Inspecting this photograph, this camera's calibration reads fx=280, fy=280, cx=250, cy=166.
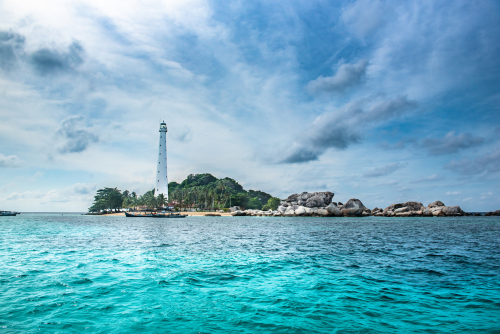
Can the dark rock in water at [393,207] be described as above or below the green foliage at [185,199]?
below

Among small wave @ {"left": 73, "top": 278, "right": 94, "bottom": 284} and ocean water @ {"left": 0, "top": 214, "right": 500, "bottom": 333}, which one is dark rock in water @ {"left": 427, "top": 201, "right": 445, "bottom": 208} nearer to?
ocean water @ {"left": 0, "top": 214, "right": 500, "bottom": 333}

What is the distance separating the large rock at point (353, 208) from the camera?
447ft

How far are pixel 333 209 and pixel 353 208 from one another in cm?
1424

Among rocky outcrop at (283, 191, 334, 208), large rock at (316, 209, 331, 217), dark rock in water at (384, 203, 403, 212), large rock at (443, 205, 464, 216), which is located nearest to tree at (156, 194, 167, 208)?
rocky outcrop at (283, 191, 334, 208)

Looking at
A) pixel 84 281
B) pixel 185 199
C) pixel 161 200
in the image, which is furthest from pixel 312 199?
pixel 84 281

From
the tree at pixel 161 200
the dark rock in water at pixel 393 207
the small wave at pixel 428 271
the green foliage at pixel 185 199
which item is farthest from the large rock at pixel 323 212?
the small wave at pixel 428 271

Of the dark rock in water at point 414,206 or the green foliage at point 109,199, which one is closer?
the dark rock in water at point 414,206

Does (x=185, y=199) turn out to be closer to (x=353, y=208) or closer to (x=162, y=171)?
(x=162, y=171)

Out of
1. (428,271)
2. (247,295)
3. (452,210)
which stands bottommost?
(452,210)

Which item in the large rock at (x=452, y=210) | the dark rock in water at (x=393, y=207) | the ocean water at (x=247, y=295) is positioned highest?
the ocean water at (x=247, y=295)

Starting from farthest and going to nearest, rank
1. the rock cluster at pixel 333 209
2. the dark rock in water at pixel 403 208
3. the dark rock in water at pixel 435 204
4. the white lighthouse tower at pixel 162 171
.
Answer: the dark rock in water at pixel 435 204, the dark rock in water at pixel 403 208, the white lighthouse tower at pixel 162 171, the rock cluster at pixel 333 209

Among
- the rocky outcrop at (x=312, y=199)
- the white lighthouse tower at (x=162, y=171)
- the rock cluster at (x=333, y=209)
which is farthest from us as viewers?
the white lighthouse tower at (x=162, y=171)

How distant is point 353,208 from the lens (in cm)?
13962

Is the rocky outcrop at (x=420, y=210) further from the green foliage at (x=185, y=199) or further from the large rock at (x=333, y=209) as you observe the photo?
the green foliage at (x=185, y=199)
